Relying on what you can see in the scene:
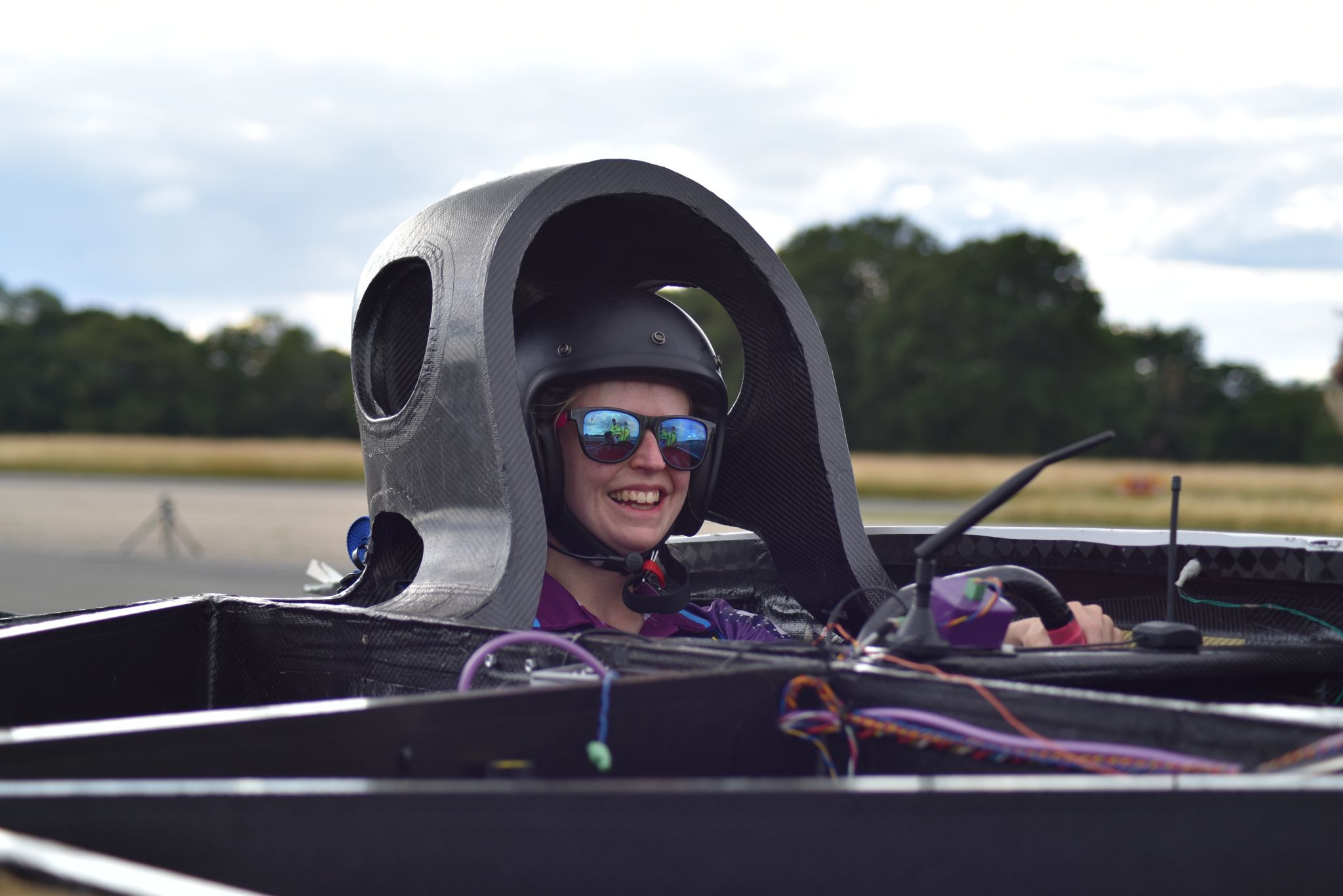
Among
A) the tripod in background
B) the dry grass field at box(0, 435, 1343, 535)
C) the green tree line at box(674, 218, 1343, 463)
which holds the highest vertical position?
the green tree line at box(674, 218, 1343, 463)

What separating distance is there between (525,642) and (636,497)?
3.66ft

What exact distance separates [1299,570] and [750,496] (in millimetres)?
1445

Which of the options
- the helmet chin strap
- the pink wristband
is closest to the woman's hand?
the pink wristband

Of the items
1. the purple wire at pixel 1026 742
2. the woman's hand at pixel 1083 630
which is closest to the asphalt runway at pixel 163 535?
the woman's hand at pixel 1083 630

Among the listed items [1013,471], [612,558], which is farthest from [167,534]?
[1013,471]

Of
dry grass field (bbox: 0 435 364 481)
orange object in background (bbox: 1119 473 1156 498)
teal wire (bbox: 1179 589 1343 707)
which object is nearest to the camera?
teal wire (bbox: 1179 589 1343 707)

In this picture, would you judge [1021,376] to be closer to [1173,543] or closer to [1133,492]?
[1133,492]

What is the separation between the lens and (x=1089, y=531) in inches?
150

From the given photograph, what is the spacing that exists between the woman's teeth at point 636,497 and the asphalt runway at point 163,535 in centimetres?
368

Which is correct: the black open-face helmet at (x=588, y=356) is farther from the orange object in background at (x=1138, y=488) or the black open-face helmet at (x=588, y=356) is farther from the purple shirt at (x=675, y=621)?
the orange object in background at (x=1138, y=488)

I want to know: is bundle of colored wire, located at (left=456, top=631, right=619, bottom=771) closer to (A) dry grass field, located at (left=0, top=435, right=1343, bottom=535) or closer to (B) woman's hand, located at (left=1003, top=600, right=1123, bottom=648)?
(B) woman's hand, located at (left=1003, top=600, right=1123, bottom=648)

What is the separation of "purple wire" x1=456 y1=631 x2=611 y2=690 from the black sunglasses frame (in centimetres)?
97

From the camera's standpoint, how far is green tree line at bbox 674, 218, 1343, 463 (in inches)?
1805

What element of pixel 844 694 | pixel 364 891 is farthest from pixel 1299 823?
pixel 364 891
